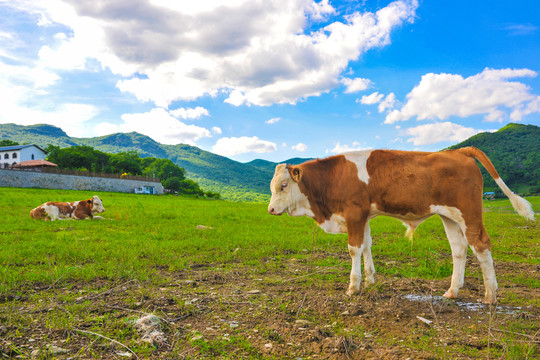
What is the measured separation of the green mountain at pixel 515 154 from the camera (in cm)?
10694

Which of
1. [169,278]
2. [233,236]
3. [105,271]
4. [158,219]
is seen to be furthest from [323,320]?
[158,219]

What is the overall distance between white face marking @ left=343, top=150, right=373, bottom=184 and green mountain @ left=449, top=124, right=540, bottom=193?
95.0m

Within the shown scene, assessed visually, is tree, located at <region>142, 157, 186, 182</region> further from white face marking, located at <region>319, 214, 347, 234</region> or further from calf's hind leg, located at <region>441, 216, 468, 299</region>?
calf's hind leg, located at <region>441, 216, 468, 299</region>

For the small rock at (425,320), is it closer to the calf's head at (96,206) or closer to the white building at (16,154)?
the calf's head at (96,206)

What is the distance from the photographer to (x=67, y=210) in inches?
638

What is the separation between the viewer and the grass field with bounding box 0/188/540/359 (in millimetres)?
3689

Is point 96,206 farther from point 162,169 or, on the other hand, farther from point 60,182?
point 162,169

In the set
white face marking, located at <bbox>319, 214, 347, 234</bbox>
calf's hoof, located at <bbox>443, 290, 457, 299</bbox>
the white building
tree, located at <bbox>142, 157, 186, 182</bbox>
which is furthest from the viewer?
tree, located at <bbox>142, 157, 186, 182</bbox>

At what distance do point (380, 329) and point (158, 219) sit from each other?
45.1ft

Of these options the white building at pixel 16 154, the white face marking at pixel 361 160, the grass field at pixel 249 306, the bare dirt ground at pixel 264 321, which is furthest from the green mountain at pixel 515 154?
the white building at pixel 16 154

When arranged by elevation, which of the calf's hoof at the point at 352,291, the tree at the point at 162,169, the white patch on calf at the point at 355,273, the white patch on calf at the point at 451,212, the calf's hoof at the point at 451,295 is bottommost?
Answer: the calf's hoof at the point at 451,295

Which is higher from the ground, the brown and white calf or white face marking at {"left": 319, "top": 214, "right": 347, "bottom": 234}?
the brown and white calf

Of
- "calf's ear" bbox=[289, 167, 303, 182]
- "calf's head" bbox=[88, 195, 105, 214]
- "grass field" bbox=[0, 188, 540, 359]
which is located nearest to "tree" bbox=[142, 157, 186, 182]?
"calf's head" bbox=[88, 195, 105, 214]

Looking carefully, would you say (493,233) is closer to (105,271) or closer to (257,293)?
(257,293)
